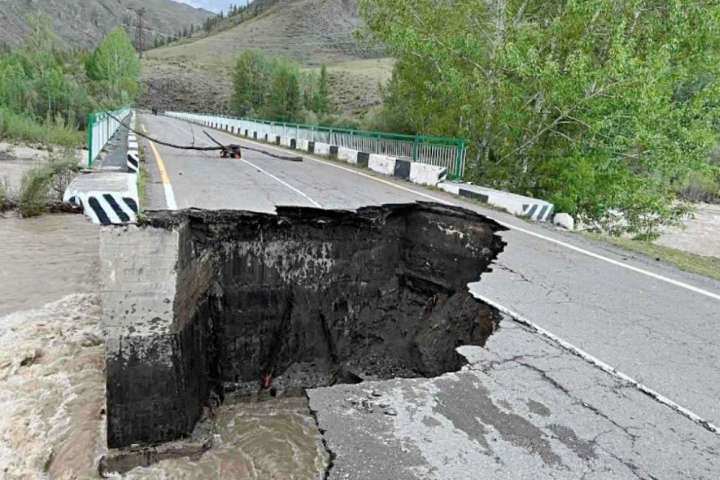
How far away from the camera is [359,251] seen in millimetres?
7062

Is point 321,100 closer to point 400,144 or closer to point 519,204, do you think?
point 400,144

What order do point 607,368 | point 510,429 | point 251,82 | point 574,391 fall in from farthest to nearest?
point 251,82 → point 607,368 → point 574,391 → point 510,429

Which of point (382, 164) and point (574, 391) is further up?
point (382, 164)

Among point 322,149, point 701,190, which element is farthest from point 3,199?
point 701,190

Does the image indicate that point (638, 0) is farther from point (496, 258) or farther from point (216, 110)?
point (216, 110)

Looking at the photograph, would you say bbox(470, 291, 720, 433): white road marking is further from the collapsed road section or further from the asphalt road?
the collapsed road section

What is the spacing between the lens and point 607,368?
3912 millimetres

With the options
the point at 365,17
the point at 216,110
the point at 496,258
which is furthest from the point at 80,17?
the point at 496,258

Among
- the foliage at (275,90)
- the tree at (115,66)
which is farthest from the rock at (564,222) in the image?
the tree at (115,66)

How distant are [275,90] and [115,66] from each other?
82.0ft

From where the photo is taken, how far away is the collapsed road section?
4203 mm

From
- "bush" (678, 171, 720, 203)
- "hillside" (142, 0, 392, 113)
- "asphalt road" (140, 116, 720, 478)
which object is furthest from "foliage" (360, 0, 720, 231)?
"bush" (678, 171, 720, 203)

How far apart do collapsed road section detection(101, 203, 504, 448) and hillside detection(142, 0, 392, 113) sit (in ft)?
40.5

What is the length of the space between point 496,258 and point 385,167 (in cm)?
964
